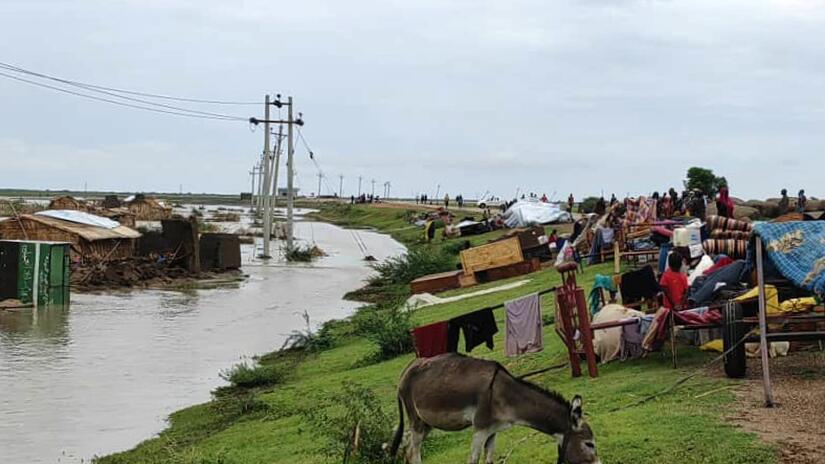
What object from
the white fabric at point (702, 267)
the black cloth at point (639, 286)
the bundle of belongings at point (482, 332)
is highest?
the white fabric at point (702, 267)

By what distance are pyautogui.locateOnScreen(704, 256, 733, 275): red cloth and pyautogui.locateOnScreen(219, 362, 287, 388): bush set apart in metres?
9.62

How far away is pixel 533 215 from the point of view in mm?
55906

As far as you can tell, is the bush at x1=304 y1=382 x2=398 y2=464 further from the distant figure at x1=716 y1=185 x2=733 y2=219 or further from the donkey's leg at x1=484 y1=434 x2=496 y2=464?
the distant figure at x1=716 y1=185 x2=733 y2=219

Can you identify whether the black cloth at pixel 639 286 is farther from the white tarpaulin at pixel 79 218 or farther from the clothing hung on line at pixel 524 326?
the white tarpaulin at pixel 79 218

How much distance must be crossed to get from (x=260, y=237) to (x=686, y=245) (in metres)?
67.5

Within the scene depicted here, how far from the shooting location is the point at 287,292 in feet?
146

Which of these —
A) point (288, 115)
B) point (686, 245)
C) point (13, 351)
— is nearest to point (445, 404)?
point (686, 245)

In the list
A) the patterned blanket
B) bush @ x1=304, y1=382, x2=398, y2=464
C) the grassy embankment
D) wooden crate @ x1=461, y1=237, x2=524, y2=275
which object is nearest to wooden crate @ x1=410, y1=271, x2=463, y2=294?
wooden crate @ x1=461, y1=237, x2=524, y2=275

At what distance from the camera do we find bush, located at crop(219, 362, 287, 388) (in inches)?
829

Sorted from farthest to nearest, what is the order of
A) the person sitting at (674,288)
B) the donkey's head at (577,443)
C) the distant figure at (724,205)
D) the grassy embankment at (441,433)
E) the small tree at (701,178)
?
the small tree at (701,178)
the distant figure at (724,205)
the person sitting at (674,288)
the grassy embankment at (441,433)
the donkey's head at (577,443)

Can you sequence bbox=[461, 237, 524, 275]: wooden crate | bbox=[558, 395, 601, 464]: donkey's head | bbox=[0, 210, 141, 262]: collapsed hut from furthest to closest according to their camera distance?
bbox=[0, 210, 141, 262]: collapsed hut, bbox=[461, 237, 524, 275]: wooden crate, bbox=[558, 395, 601, 464]: donkey's head

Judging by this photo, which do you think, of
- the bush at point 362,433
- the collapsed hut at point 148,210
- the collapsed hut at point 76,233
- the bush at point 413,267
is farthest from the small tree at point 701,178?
the bush at point 362,433

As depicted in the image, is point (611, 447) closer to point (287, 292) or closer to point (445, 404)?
point (445, 404)

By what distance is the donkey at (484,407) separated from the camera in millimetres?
9227
